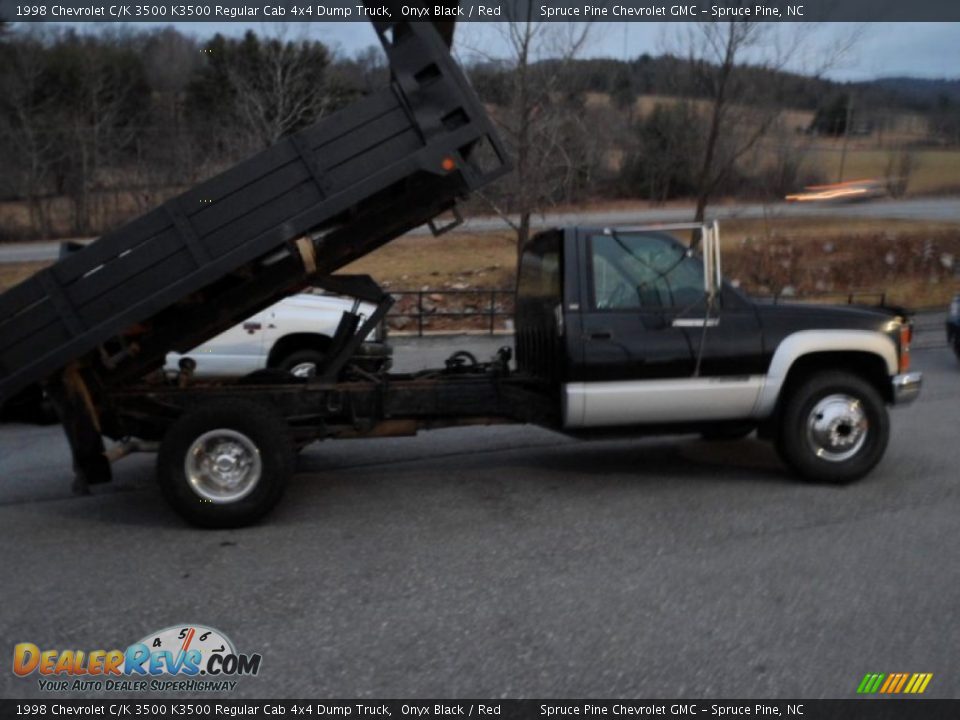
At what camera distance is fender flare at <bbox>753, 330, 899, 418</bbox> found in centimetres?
697

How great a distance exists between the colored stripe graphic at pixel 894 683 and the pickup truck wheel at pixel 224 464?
12.0 feet

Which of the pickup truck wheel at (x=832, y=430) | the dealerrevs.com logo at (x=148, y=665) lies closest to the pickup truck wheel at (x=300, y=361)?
the pickup truck wheel at (x=832, y=430)

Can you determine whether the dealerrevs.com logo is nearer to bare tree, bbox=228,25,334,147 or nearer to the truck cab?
the truck cab

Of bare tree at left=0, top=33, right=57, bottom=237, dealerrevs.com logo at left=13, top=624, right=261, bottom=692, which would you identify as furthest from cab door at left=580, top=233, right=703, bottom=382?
bare tree at left=0, top=33, right=57, bottom=237

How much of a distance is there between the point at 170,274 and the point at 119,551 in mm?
1747

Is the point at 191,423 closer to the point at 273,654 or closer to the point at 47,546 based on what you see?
the point at 47,546

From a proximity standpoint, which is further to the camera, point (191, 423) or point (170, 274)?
point (191, 423)

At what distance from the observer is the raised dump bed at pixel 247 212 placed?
577 cm

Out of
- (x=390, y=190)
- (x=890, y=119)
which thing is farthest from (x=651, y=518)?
→ (x=890, y=119)

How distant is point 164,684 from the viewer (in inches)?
168

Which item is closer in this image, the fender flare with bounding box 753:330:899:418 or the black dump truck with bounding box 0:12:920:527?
the black dump truck with bounding box 0:12:920:527

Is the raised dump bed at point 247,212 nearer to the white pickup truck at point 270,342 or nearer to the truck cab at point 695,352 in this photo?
the truck cab at point 695,352

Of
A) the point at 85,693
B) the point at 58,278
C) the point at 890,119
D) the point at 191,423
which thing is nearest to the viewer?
the point at 85,693

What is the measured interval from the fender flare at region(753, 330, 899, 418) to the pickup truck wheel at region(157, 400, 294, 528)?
11.4 ft
